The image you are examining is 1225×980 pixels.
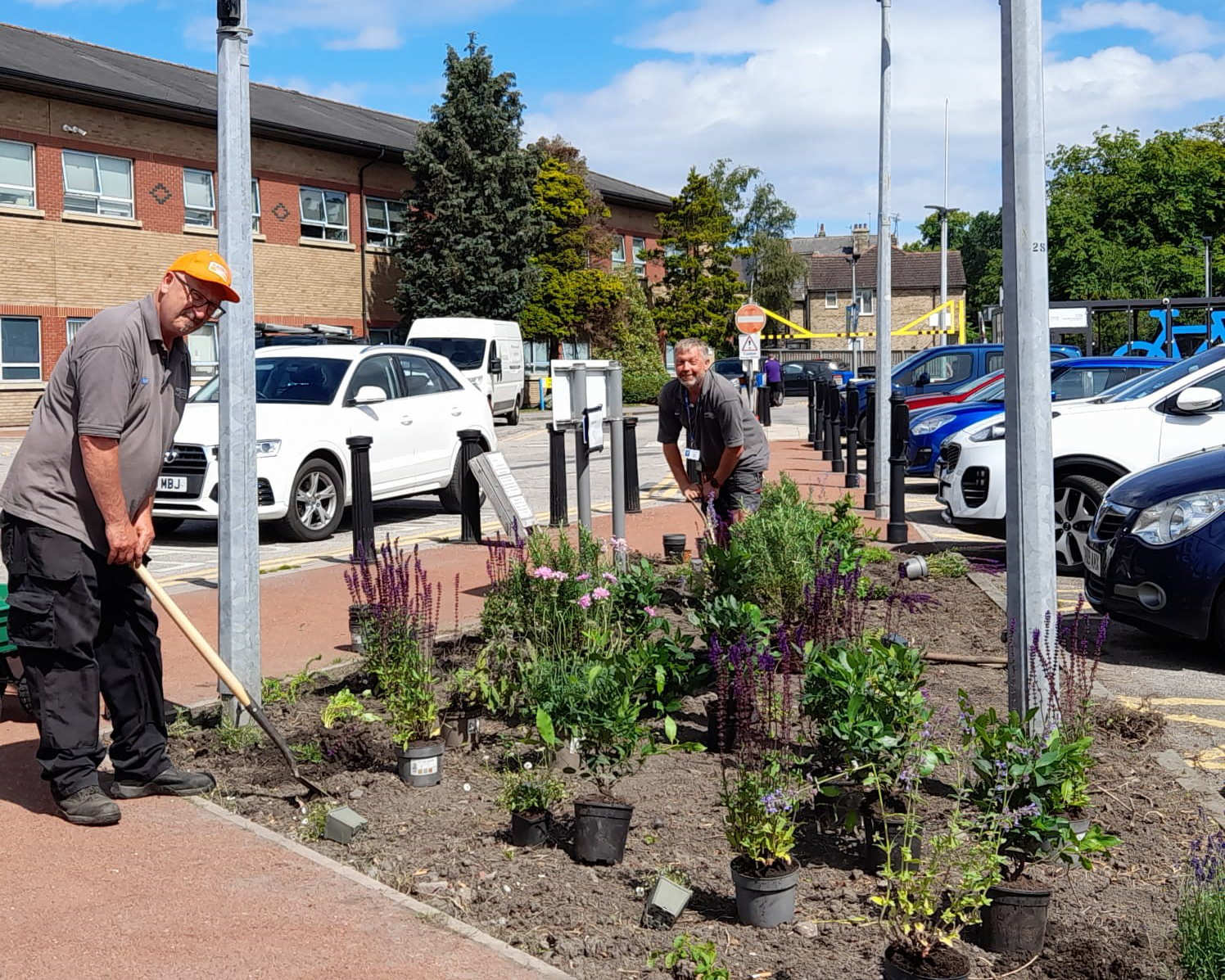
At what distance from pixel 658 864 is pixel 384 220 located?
133 ft

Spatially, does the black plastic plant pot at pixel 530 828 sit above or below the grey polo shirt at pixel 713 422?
below

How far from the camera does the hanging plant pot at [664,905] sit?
12.5ft

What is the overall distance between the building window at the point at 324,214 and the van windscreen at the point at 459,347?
8531mm

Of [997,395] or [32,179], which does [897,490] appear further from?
[32,179]

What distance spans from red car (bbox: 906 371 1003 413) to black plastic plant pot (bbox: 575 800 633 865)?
53.1 ft

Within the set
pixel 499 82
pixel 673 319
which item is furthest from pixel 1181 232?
pixel 499 82

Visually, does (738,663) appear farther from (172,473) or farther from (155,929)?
(172,473)

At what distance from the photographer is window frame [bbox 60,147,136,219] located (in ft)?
107

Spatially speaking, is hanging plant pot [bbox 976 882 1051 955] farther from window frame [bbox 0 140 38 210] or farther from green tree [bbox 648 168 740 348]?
green tree [bbox 648 168 740 348]

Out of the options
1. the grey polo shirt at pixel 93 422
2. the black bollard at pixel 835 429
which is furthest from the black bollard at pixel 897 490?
the grey polo shirt at pixel 93 422

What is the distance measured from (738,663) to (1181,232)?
233 ft

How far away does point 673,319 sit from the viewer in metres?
60.0

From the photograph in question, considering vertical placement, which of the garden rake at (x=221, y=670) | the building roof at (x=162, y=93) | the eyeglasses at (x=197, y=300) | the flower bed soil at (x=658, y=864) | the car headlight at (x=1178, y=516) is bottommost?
the flower bed soil at (x=658, y=864)

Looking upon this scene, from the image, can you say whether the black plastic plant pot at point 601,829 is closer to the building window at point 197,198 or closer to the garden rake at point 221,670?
the garden rake at point 221,670
